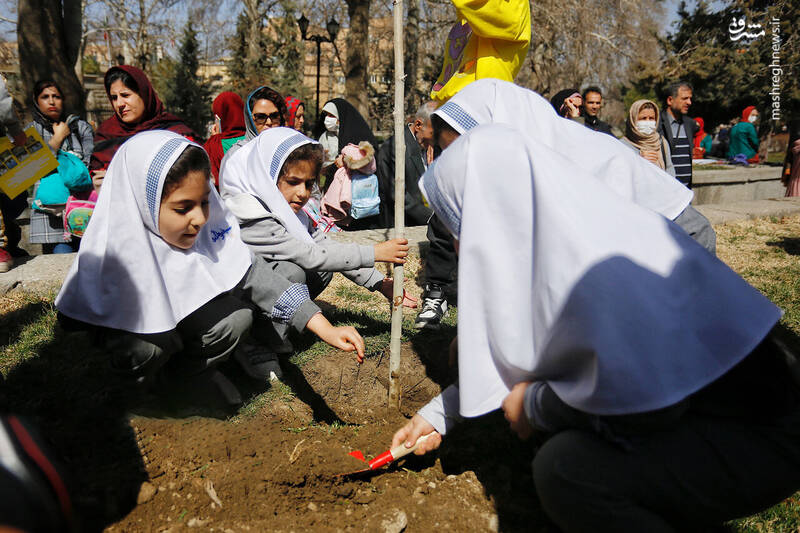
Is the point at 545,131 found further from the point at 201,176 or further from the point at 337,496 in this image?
the point at 337,496

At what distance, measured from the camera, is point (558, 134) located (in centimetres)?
226

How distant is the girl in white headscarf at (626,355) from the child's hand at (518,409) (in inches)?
1.3

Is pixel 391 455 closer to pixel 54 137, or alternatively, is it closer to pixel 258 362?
pixel 258 362

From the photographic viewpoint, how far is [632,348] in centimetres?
135

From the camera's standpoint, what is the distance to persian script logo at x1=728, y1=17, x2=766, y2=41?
705 inches

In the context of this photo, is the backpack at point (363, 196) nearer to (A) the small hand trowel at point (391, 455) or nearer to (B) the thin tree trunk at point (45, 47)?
(A) the small hand trowel at point (391, 455)

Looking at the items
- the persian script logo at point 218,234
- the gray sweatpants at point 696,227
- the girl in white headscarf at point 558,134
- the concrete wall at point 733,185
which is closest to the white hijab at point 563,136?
the girl in white headscarf at point 558,134

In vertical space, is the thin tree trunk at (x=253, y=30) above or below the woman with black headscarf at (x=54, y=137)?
above

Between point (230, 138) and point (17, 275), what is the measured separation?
6.24ft

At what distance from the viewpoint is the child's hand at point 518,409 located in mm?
1610

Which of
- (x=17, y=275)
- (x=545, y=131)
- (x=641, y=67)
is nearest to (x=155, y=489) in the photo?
(x=545, y=131)

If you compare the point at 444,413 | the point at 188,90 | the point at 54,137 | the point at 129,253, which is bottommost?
the point at 444,413

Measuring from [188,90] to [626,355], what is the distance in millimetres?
18925

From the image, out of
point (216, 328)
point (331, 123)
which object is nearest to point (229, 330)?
point (216, 328)
